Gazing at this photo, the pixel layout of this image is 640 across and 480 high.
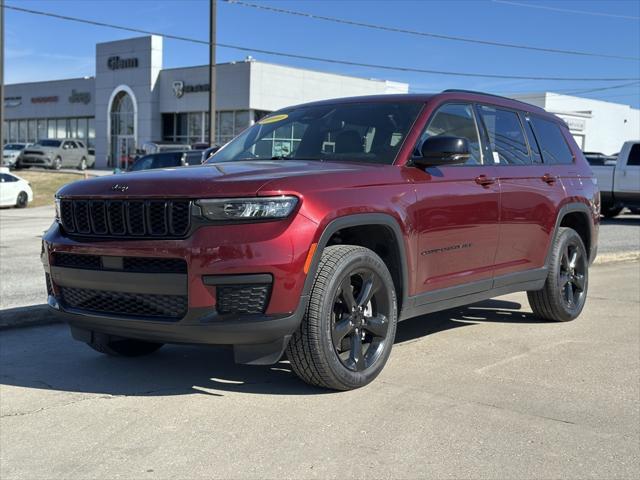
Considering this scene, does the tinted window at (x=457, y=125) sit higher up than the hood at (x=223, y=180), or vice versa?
the tinted window at (x=457, y=125)

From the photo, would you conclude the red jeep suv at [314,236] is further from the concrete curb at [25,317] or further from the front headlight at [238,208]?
the concrete curb at [25,317]

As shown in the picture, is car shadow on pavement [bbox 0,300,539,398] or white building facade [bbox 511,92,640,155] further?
white building facade [bbox 511,92,640,155]

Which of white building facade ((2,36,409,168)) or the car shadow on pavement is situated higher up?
white building facade ((2,36,409,168))

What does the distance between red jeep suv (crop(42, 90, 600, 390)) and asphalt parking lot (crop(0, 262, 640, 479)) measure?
1.08ft

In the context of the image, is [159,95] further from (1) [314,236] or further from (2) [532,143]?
(1) [314,236]

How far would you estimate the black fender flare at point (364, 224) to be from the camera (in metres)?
4.07

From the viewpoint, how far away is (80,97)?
185 ft

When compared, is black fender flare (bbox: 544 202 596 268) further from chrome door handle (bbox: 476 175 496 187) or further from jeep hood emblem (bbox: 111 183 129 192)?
jeep hood emblem (bbox: 111 183 129 192)

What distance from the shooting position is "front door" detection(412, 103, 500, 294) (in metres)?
4.91

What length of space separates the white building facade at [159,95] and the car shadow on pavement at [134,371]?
38148mm

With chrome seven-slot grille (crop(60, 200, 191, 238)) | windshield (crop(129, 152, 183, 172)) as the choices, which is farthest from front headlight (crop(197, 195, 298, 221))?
windshield (crop(129, 152, 183, 172))

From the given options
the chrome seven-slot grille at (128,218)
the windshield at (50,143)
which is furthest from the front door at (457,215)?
the windshield at (50,143)

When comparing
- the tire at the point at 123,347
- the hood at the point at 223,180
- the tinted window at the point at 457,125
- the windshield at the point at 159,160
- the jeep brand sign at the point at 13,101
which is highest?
the jeep brand sign at the point at 13,101

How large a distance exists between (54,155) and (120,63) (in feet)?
38.5
